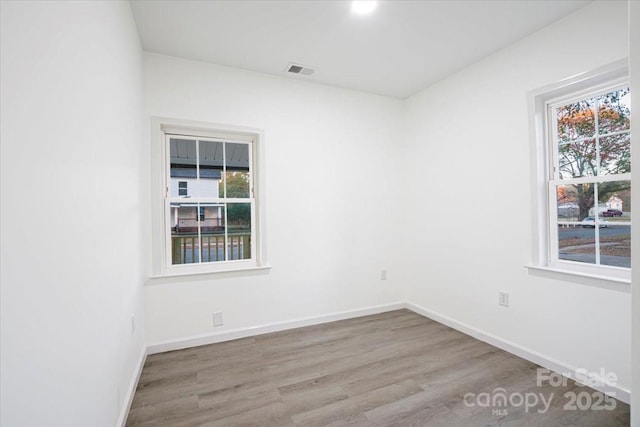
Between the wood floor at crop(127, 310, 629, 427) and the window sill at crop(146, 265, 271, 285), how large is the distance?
640mm

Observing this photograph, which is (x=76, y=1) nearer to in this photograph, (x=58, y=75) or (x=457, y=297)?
(x=58, y=75)

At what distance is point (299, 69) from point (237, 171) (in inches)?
48.4

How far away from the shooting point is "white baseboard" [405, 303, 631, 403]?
1963mm

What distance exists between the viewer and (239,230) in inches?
123

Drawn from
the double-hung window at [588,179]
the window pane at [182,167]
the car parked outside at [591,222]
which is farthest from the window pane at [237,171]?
the car parked outside at [591,222]

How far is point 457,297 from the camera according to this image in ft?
10.4

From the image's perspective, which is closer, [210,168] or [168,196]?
[168,196]

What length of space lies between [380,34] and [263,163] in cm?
159


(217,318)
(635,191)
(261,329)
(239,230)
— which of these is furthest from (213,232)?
(635,191)

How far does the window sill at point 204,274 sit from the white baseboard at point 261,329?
0.55m

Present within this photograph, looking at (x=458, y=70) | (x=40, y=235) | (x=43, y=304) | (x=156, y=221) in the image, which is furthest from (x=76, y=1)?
(x=458, y=70)

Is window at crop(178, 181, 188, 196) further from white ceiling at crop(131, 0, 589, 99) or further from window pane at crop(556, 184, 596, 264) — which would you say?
window pane at crop(556, 184, 596, 264)

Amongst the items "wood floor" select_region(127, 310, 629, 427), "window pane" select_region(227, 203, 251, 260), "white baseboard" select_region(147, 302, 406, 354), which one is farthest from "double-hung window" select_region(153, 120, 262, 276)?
"wood floor" select_region(127, 310, 629, 427)

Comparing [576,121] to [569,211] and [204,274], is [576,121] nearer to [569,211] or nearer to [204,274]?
[569,211]
